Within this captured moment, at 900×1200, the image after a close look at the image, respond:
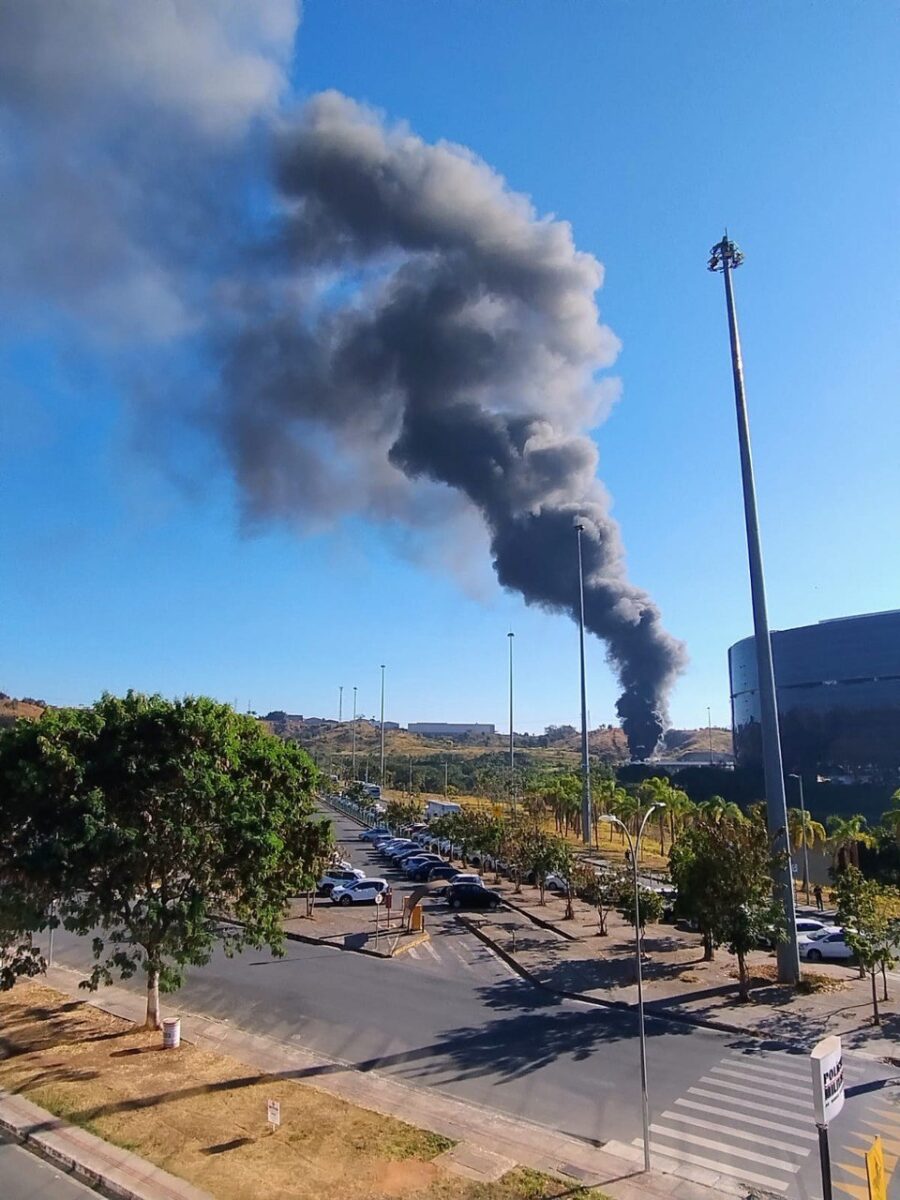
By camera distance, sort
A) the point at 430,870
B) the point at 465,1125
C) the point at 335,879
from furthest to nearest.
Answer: the point at 430,870 < the point at 335,879 < the point at 465,1125

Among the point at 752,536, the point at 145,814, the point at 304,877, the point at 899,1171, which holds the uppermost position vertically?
the point at 752,536

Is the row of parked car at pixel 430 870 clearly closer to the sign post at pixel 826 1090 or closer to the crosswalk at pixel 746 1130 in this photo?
the crosswalk at pixel 746 1130

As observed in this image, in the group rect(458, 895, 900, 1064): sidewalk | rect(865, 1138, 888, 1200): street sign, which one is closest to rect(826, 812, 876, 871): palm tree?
rect(458, 895, 900, 1064): sidewalk

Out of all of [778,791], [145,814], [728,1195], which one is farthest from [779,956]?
[145,814]

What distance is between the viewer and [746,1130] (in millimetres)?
14656

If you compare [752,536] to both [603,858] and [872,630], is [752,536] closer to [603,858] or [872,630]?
[603,858]

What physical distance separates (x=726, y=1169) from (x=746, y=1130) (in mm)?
1713

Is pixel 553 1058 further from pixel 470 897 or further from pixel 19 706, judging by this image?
pixel 19 706

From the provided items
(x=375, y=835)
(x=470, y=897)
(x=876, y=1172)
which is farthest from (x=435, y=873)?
(x=876, y=1172)

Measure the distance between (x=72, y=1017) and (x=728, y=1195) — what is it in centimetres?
1606

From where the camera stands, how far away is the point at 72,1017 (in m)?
20.6

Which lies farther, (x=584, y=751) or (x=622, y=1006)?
(x=584, y=751)

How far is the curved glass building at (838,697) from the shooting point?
12019 cm

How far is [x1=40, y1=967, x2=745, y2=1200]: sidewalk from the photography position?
12.6 m
